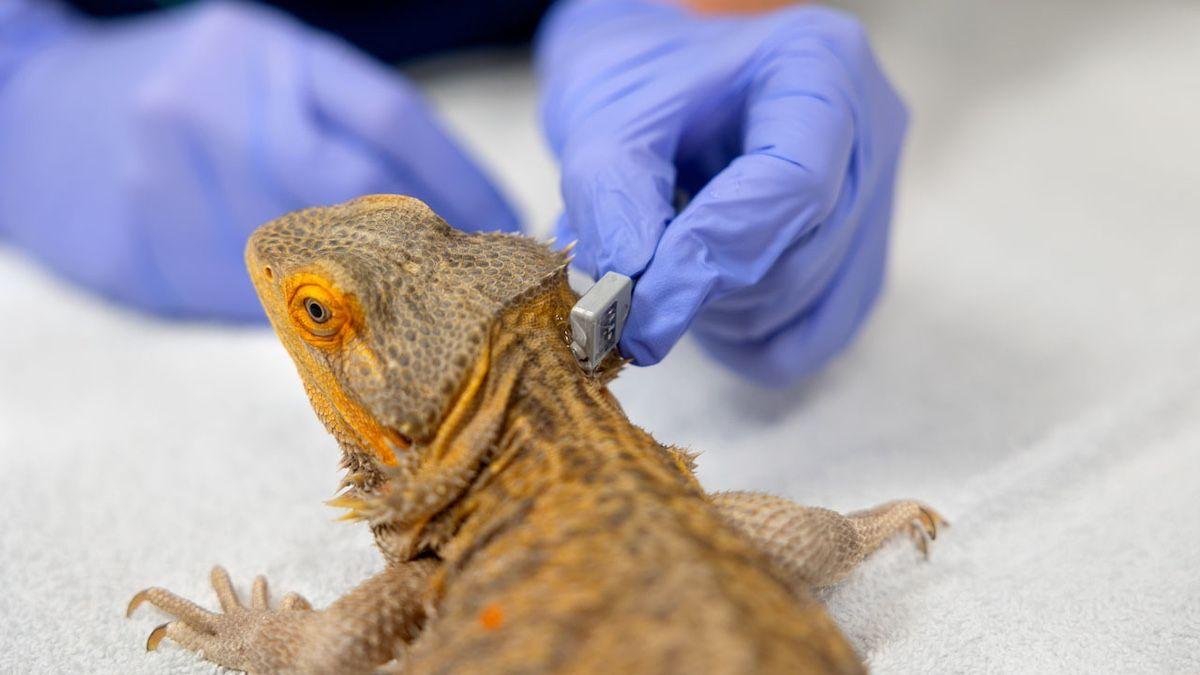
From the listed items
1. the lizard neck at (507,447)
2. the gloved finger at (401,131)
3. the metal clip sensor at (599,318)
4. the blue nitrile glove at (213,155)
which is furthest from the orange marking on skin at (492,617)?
the gloved finger at (401,131)

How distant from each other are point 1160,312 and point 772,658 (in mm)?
2663

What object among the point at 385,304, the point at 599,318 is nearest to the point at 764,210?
the point at 599,318

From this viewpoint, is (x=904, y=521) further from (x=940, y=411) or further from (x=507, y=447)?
(x=507, y=447)

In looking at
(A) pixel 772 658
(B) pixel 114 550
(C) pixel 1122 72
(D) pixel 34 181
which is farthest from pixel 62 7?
(C) pixel 1122 72

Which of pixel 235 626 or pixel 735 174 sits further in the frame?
pixel 735 174

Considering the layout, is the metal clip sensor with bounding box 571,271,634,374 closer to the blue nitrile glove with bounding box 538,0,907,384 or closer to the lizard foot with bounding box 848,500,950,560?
the blue nitrile glove with bounding box 538,0,907,384

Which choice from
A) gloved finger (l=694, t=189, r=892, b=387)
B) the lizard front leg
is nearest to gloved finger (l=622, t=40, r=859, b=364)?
gloved finger (l=694, t=189, r=892, b=387)

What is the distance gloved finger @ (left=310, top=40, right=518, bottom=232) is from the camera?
10.9 ft

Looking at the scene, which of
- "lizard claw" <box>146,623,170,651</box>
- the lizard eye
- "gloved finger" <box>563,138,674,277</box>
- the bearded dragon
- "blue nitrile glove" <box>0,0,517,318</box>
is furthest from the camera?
"blue nitrile glove" <box>0,0,517,318</box>

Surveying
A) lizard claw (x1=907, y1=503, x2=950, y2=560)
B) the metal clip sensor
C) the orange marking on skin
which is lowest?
lizard claw (x1=907, y1=503, x2=950, y2=560)

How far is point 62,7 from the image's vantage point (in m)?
4.23

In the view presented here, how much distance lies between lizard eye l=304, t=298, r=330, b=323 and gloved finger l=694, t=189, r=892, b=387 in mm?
1206

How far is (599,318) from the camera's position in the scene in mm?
1895

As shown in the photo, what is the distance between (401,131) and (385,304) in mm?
1764
